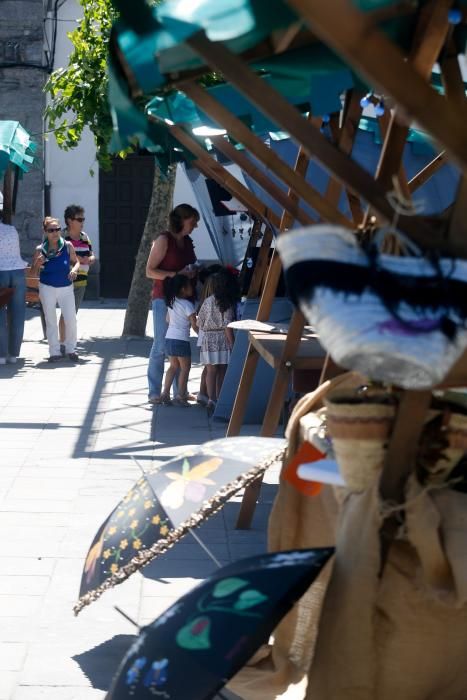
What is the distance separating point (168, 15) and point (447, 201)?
5.81 m

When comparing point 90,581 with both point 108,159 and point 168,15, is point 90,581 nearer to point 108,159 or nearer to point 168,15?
point 168,15

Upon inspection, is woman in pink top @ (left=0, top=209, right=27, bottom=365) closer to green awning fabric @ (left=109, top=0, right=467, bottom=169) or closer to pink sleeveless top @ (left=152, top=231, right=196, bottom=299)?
pink sleeveless top @ (left=152, top=231, right=196, bottom=299)

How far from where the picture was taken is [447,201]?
8242mm

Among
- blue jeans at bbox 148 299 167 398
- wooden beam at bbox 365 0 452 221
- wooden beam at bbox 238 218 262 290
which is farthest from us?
wooden beam at bbox 238 218 262 290

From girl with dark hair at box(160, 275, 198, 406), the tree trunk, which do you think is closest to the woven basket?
girl with dark hair at box(160, 275, 198, 406)

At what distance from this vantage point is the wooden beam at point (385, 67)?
2189 mm

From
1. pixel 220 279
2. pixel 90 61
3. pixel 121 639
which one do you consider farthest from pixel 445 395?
pixel 90 61

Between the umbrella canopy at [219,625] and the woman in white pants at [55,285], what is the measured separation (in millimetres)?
9529

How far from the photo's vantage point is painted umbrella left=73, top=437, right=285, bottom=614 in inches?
138

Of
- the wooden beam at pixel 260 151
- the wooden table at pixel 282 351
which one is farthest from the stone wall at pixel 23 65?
the wooden beam at pixel 260 151

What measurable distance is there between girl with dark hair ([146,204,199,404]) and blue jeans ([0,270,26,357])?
2.92m

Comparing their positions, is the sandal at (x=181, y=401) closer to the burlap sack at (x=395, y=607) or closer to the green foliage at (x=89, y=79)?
the green foliage at (x=89, y=79)

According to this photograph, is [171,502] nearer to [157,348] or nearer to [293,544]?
[293,544]

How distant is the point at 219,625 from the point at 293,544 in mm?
784
